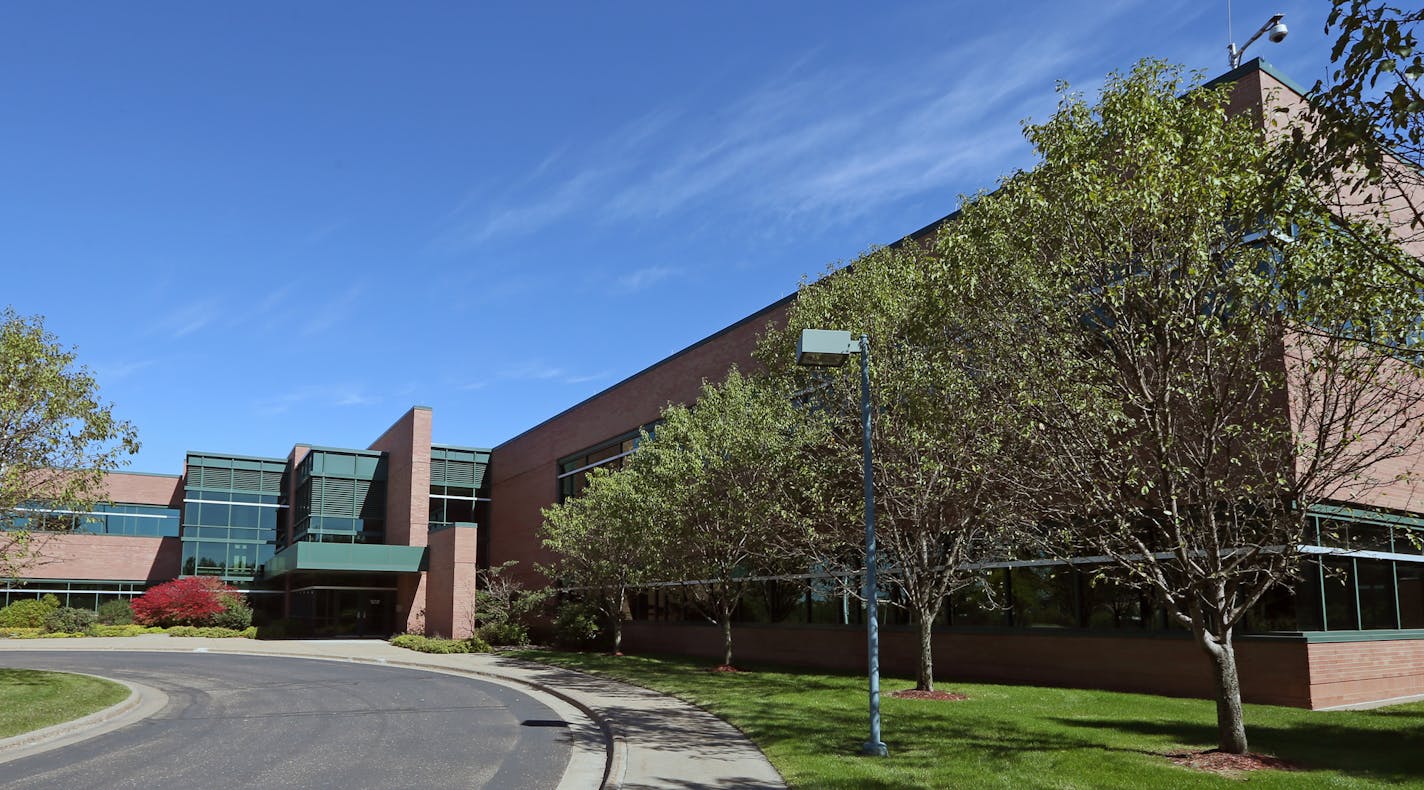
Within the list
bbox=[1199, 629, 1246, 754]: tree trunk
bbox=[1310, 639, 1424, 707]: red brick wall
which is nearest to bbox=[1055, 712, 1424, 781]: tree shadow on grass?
bbox=[1199, 629, 1246, 754]: tree trunk

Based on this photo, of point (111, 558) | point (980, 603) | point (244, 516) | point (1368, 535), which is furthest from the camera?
point (244, 516)

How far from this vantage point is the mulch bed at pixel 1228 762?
1145 cm

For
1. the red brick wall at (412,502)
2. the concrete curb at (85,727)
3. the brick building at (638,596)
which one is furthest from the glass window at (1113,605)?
the red brick wall at (412,502)

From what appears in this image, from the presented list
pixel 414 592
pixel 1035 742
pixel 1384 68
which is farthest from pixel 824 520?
pixel 414 592

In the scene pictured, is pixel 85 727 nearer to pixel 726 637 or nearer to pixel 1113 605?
pixel 726 637

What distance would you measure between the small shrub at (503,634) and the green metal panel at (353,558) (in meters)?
11.1

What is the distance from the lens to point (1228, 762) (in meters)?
11.8

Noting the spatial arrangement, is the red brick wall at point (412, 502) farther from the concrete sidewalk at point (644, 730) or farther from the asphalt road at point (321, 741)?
the asphalt road at point (321, 741)

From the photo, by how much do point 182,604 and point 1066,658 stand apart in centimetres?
4520

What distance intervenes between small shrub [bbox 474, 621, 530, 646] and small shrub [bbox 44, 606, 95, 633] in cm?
2232

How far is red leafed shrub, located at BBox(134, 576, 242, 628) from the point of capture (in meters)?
50.7

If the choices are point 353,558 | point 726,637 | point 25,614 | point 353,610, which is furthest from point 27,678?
point 25,614

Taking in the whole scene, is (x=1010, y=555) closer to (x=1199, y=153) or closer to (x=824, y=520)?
(x=824, y=520)

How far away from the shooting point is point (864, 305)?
2184cm
